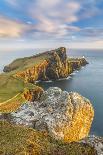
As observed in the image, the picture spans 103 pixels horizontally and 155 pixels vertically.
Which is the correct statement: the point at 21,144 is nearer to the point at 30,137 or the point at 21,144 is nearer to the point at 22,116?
the point at 30,137

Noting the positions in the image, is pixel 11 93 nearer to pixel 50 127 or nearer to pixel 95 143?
pixel 50 127

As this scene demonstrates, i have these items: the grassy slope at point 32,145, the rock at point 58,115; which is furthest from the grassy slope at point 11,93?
the grassy slope at point 32,145

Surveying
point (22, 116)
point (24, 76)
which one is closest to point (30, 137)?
point (22, 116)

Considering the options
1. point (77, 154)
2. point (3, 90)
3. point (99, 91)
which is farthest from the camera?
point (99, 91)

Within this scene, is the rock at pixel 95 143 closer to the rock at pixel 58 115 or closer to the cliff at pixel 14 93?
the rock at pixel 58 115

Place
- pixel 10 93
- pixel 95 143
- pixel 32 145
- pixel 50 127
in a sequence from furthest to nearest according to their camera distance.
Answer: pixel 10 93
pixel 50 127
pixel 95 143
pixel 32 145

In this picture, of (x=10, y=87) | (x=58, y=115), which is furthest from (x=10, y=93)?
(x=58, y=115)

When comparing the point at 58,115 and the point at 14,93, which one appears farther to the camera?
the point at 14,93
